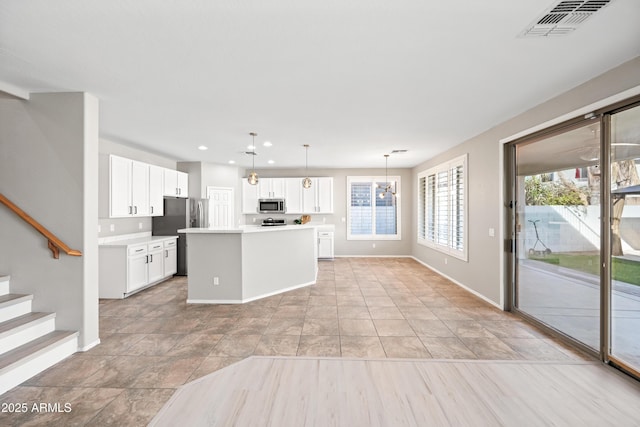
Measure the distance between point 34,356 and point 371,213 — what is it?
7.29 meters

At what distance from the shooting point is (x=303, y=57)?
7.72 ft

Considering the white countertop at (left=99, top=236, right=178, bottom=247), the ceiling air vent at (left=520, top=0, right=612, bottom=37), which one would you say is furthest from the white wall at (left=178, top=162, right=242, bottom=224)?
the ceiling air vent at (left=520, top=0, right=612, bottom=37)

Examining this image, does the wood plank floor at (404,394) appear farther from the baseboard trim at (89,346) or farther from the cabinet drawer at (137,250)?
the cabinet drawer at (137,250)

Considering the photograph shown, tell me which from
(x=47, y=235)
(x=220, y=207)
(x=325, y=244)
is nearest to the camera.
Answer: (x=47, y=235)

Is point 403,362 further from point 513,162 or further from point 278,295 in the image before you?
point 513,162

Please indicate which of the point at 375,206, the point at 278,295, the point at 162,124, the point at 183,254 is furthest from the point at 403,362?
the point at 375,206

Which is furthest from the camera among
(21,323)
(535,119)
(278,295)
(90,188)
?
(278,295)

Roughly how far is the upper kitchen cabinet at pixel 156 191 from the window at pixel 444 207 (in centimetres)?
594

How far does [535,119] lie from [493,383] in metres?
3.04

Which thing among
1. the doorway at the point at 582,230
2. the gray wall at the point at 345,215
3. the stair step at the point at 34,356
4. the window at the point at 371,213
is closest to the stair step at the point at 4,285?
the stair step at the point at 34,356

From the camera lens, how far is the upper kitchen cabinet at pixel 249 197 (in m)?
8.18

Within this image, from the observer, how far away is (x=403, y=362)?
2.71 m

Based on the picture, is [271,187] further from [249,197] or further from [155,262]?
[155,262]

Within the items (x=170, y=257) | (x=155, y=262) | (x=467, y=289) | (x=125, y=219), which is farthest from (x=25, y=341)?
(x=467, y=289)
